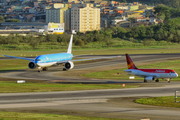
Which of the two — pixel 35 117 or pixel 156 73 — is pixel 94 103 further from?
pixel 156 73

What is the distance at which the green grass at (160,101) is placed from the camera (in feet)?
152

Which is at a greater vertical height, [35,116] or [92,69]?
[35,116]

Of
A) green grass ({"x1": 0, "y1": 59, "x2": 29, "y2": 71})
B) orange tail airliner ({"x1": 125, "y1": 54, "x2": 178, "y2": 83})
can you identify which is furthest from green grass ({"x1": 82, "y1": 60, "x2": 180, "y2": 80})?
green grass ({"x1": 0, "y1": 59, "x2": 29, "y2": 71})

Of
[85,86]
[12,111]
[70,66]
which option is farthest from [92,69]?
[12,111]

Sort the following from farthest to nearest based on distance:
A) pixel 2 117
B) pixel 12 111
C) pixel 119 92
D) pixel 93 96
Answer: pixel 119 92, pixel 93 96, pixel 12 111, pixel 2 117

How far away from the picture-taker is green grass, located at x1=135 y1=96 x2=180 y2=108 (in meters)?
46.4

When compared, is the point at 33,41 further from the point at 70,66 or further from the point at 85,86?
the point at 85,86

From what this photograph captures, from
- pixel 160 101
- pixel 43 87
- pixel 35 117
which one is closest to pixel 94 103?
pixel 160 101

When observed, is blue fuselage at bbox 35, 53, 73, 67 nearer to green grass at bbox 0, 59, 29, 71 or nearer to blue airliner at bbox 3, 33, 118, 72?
blue airliner at bbox 3, 33, 118, 72

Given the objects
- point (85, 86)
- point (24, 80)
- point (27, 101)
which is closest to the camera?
point (27, 101)

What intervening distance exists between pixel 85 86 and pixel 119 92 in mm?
9090

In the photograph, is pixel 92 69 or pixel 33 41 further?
pixel 33 41

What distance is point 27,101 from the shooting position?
48.4 meters

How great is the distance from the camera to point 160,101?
4847 cm
